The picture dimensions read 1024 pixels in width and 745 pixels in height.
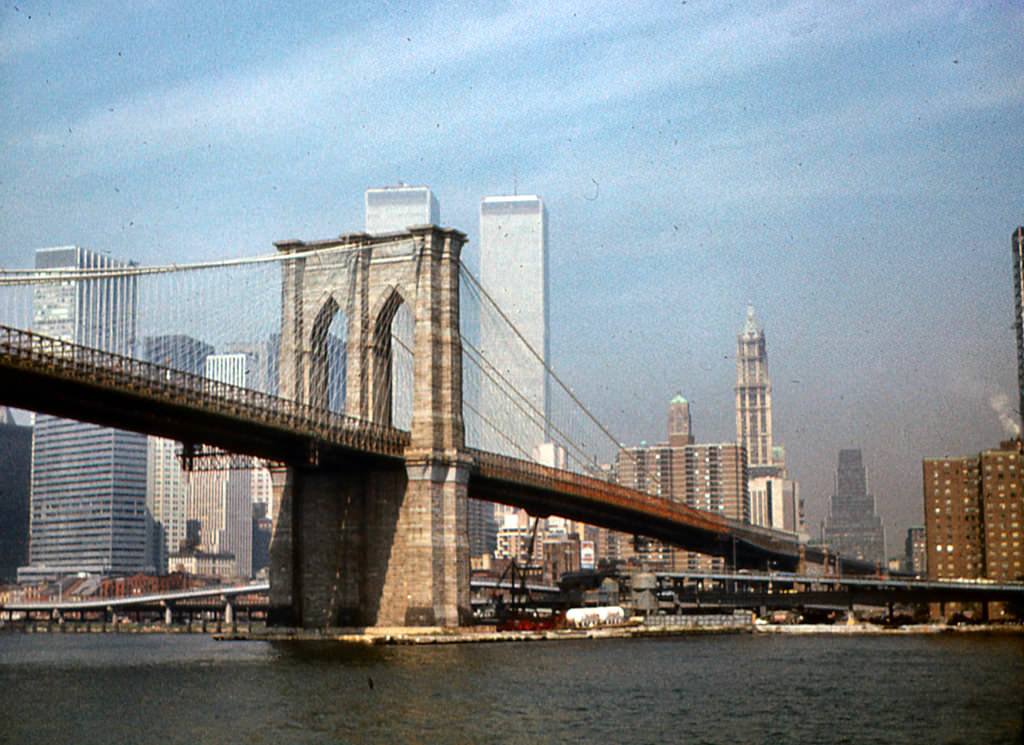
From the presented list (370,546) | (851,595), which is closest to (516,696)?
(370,546)

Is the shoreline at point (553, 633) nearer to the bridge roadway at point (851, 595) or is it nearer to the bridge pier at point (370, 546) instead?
the bridge pier at point (370, 546)

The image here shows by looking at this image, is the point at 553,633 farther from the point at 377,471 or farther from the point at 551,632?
the point at 377,471

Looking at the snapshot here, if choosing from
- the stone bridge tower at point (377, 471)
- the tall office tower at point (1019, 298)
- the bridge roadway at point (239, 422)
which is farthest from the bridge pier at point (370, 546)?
the tall office tower at point (1019, 298)

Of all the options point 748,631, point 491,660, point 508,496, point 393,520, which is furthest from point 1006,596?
point 491,660

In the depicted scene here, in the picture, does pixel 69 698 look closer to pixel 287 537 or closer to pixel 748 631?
pixel 287 537

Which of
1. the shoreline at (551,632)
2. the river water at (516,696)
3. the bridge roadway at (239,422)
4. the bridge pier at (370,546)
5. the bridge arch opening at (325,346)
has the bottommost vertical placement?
the shoreline at (551,632)
